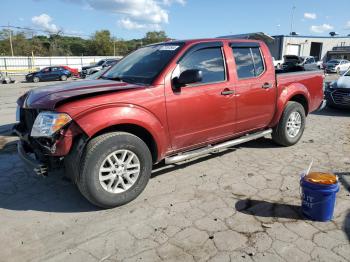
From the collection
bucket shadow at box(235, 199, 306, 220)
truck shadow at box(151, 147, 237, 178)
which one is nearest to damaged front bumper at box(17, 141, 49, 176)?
truck shadow at box(151, 147, 237, 178)

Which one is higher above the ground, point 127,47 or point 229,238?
point 127,47

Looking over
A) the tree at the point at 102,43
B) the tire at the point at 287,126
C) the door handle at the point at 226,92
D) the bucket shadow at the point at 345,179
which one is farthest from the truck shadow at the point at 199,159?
the tree at the point at 102,43

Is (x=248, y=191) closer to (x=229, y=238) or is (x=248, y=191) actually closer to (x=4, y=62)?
(x=229, y=238)

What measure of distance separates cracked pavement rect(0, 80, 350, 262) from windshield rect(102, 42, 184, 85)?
142 cm

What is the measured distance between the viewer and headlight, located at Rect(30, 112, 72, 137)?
3.40 meters

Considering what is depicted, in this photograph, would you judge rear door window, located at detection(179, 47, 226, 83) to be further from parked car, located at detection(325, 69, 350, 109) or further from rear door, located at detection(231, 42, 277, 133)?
parked car, located at detection(325, 69, 350, 109)

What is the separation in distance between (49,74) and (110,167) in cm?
2798

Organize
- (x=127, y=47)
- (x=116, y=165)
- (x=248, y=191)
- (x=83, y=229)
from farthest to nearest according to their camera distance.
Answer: (x=127, y=47) < (x=248, y=191) < (x=116, y=165) < (x=83, y=229)

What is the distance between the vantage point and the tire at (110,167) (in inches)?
139

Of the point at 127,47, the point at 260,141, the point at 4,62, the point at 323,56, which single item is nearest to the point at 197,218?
the point at 260,141

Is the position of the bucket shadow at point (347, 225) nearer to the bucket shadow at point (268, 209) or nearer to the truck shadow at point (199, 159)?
the bucket shadow at point (268, 209)

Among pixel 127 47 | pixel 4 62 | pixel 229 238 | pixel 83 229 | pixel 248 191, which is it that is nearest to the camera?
pixel 229 238

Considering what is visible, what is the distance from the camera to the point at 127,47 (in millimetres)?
87875

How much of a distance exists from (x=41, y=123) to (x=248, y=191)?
8.44 ft
